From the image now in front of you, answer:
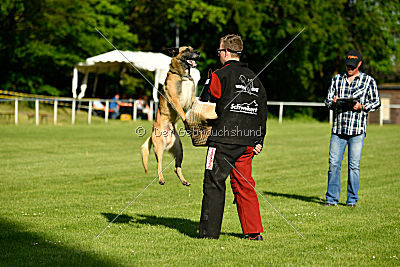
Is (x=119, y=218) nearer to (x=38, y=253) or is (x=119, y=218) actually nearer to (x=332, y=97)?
(x=38, y=253)

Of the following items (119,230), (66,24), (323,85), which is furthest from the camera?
(323,85)

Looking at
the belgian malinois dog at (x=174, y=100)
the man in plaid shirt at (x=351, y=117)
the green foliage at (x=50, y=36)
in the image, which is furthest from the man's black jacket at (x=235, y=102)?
the green foliage at (x=50, y=36)

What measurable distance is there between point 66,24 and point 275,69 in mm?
16238

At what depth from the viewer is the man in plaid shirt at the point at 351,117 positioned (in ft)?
29.8

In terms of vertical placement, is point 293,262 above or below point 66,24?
below

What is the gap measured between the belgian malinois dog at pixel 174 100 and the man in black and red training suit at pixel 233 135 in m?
0.56

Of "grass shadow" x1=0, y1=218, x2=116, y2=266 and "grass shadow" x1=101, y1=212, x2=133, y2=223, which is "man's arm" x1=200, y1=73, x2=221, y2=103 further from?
"grass shadow" x1=101, y1=212, x2=133, y2=223

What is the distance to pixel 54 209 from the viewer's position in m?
8.32

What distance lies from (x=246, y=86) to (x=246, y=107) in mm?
227

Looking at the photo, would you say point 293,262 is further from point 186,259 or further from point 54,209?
point 54,209

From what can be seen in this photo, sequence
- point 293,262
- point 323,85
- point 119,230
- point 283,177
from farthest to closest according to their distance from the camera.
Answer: point 323,85, point 283,177, point 119,230, point 293,262

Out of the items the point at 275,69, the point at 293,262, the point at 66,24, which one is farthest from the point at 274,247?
the point at 275,69

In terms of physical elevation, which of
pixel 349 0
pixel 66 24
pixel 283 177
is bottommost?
pixel 283 177

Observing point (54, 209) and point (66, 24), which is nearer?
point (54, 209)
